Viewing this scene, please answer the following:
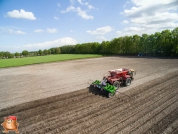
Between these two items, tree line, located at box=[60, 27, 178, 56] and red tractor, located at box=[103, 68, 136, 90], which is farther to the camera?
tree line, located at box=[60, 27, 178, 56]

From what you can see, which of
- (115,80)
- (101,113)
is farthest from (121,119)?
(115,80)

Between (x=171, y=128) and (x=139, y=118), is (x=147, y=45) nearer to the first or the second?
(x=139, y=118)

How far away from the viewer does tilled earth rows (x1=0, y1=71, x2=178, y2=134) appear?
6.46 metres

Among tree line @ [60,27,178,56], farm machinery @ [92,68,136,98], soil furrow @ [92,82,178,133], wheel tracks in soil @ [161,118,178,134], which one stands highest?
tree line @ [60,27,178,56]

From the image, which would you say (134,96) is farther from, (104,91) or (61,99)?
(61,99)

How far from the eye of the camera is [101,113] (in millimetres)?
7824

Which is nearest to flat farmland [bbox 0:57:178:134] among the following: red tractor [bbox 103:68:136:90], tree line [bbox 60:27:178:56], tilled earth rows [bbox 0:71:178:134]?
tilled earth rows [bbox 0:71:178:134]

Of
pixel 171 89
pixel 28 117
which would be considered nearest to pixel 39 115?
pixel 28 117

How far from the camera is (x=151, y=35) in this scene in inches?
1921

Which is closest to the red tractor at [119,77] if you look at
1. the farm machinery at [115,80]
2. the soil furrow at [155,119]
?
the farm machinery at [115,80]

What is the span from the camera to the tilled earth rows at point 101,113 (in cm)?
646

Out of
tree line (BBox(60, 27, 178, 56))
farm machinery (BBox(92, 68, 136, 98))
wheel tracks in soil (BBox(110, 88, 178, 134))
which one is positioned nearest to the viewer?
wheel tracks in soil (BBox(110, 88, 178, 134))

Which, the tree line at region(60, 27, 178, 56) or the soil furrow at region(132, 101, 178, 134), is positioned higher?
the tree line at region(60, 27, 178, 56)

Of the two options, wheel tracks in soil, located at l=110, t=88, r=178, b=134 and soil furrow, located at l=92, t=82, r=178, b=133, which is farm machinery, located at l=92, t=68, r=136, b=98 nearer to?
soil furrow, located at l=92, t=82, r=178, b=133
